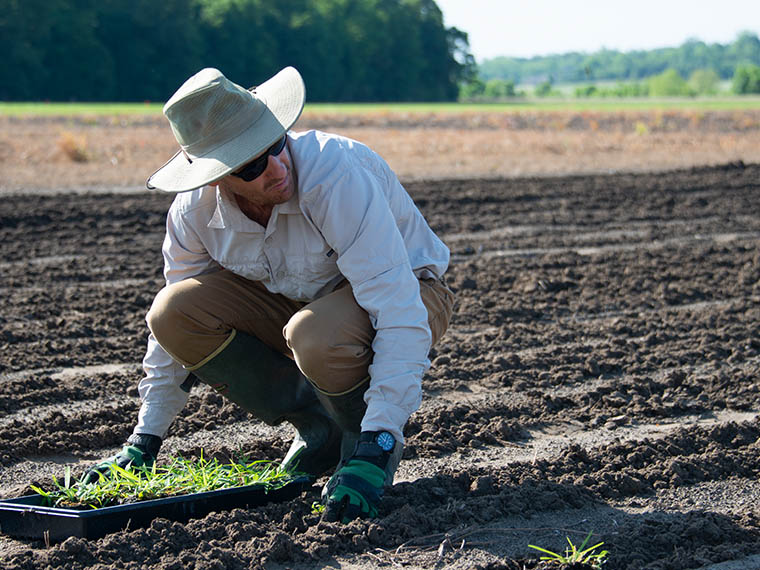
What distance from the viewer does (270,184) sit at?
9.82ft

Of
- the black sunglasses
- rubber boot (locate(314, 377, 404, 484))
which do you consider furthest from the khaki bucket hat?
rubber boot (locate(314, 377, 404, 484))

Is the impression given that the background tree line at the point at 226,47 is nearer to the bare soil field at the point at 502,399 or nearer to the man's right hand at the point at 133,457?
the bare soil field at the point at 502,399

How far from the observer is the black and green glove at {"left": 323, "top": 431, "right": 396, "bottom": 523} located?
2.90m

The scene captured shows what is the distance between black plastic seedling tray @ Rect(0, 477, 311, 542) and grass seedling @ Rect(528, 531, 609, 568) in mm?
978

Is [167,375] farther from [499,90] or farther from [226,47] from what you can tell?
[499,90]

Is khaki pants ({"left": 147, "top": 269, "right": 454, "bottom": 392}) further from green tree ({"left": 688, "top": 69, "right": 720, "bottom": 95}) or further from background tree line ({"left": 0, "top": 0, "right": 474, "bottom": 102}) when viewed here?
green tree ({"left": 688, "top": 69, "right": 720, "bottom": 95})

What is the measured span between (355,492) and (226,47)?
7176 centimetres

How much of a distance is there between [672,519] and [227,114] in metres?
2.01

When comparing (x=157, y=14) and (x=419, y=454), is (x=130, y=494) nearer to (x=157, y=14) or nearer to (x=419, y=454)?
(x=419, y=454)

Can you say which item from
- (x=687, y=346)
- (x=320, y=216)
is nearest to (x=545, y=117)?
(x=687, y=346)

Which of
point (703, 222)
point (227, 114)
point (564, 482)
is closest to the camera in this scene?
point (227, 114)

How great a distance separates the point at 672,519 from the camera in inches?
120

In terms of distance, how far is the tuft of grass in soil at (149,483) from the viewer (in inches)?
119

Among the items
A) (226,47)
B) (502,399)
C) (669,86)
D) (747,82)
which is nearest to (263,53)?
(226,47)
